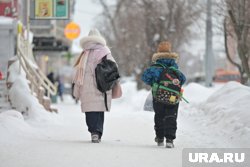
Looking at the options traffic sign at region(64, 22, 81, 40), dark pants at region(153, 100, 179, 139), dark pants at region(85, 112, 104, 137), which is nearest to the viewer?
dark pants at region(153, 100, 179, 139)

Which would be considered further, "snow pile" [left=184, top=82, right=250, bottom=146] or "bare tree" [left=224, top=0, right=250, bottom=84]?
"bare tree" [left=224, top=0, right=250, bottom=84]

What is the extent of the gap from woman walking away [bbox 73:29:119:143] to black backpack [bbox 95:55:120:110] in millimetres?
81

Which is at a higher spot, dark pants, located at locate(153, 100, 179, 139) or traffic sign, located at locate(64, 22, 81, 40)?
traffic sign, located at locate(64, 22, 81, 40)

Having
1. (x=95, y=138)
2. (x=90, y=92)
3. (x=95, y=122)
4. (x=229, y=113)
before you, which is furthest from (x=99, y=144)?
(x=229, y=113)

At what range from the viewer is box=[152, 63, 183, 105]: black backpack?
9773mm

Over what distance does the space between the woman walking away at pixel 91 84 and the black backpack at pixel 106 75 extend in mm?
81

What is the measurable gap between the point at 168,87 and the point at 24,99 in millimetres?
6754

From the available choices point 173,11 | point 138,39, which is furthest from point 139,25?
point 173,11

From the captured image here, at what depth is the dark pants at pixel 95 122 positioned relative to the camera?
10305 mm

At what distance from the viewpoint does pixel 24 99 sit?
623 inches

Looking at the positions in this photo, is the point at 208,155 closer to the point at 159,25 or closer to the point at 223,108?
the point at 223,108

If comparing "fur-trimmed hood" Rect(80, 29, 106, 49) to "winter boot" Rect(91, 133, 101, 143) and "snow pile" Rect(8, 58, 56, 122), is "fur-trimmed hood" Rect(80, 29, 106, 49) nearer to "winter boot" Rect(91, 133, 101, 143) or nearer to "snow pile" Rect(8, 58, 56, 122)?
"winter boot" Rect(91, 133, 101, 143)

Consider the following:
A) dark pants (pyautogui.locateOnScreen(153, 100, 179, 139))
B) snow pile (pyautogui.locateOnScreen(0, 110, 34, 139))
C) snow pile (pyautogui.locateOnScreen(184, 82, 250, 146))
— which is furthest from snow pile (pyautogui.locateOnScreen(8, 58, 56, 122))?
dark pants (pyautogui.locateOnScreen(153, 100, 179, 139))

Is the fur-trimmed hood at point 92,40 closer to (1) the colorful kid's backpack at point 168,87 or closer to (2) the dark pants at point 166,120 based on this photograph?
(1) the colorful kid's backpack at point 168,87
